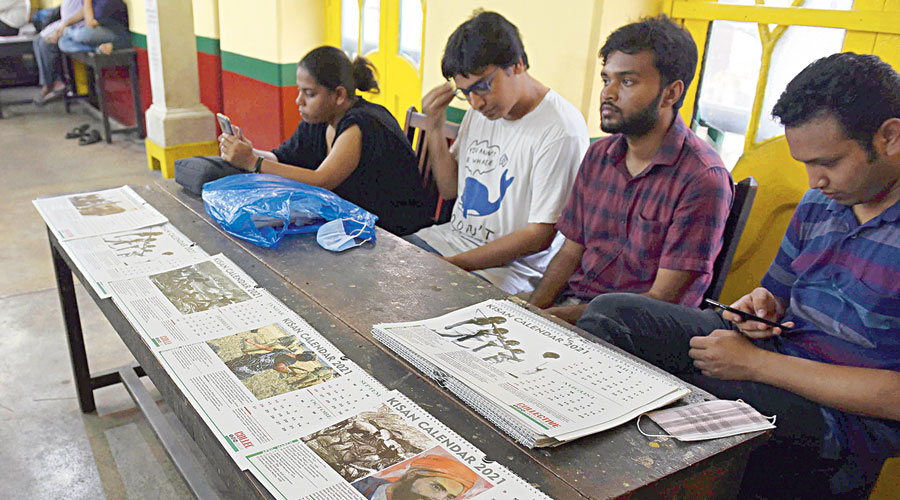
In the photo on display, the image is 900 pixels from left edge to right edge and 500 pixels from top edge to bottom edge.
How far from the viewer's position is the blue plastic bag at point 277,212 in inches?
65.6

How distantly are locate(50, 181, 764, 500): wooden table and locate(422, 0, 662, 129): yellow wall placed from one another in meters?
0.93

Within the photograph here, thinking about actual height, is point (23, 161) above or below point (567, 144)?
below

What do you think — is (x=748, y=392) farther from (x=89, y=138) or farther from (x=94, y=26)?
(x=94, y=26)

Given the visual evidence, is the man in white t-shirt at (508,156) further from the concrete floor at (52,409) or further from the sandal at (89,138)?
the sandal at (89,138)

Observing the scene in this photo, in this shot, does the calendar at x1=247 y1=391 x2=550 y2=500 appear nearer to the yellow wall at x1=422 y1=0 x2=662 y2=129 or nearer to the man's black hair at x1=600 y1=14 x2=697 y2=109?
the man's black hair at x1=600 y1=14 x2=697 y2=109

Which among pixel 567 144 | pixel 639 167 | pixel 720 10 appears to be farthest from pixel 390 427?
pixel 720 10

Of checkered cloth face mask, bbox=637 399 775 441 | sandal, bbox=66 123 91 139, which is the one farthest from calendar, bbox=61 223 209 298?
sandal, bbox=66 123 91 139

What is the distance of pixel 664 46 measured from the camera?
161 cm

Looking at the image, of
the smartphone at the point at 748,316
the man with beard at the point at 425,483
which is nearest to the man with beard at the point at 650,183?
the smartphone at the point at 748,316

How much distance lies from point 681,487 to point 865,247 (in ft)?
2.32

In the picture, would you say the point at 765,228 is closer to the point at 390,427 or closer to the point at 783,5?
the point at 783,5

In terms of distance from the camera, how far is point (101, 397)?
86.5 inches

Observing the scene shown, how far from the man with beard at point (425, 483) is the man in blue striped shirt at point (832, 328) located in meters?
0.66

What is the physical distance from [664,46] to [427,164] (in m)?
1.13
